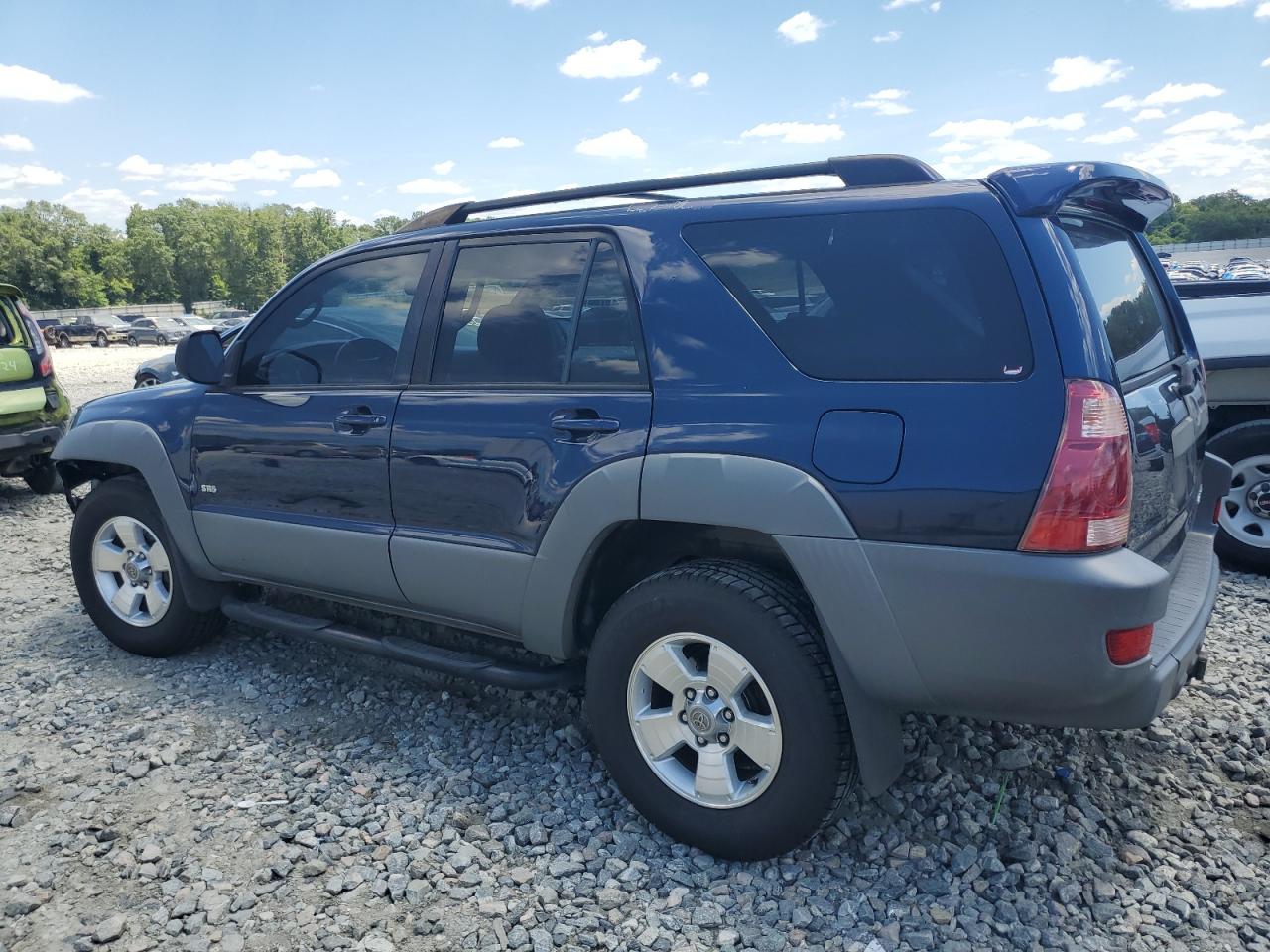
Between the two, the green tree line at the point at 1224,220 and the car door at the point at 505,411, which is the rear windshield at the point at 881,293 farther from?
the green tree line at the point at 1224,220

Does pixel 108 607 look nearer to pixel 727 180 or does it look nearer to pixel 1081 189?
pixel 727 180

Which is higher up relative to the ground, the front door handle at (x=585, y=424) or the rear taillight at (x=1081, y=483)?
the front door handle at (x=585, y=424)

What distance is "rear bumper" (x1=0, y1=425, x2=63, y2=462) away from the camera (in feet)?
24.7

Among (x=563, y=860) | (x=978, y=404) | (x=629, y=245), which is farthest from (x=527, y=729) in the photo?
(x=978, y=404)

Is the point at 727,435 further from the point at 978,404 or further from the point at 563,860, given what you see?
the point at 563,860

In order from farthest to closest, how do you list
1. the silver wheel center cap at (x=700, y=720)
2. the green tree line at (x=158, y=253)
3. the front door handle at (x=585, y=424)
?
the green tree line at (x=158, y=253), the front door handle at (x=585, y=424), the silver wheel center cap at (x=700, y=720)

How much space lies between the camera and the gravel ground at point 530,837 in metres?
2.51

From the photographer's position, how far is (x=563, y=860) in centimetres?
280

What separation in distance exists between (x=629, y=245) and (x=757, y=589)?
1145 millimetres

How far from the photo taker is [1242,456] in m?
5.04

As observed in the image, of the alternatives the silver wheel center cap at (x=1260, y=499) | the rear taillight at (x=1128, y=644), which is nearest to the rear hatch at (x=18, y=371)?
the rear taillight at (x=1128, y=644)

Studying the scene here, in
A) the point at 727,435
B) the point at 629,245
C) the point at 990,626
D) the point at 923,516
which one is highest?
the point at 629,245

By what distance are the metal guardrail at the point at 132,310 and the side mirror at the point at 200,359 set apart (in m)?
69.6

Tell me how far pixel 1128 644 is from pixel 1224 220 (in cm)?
12524
